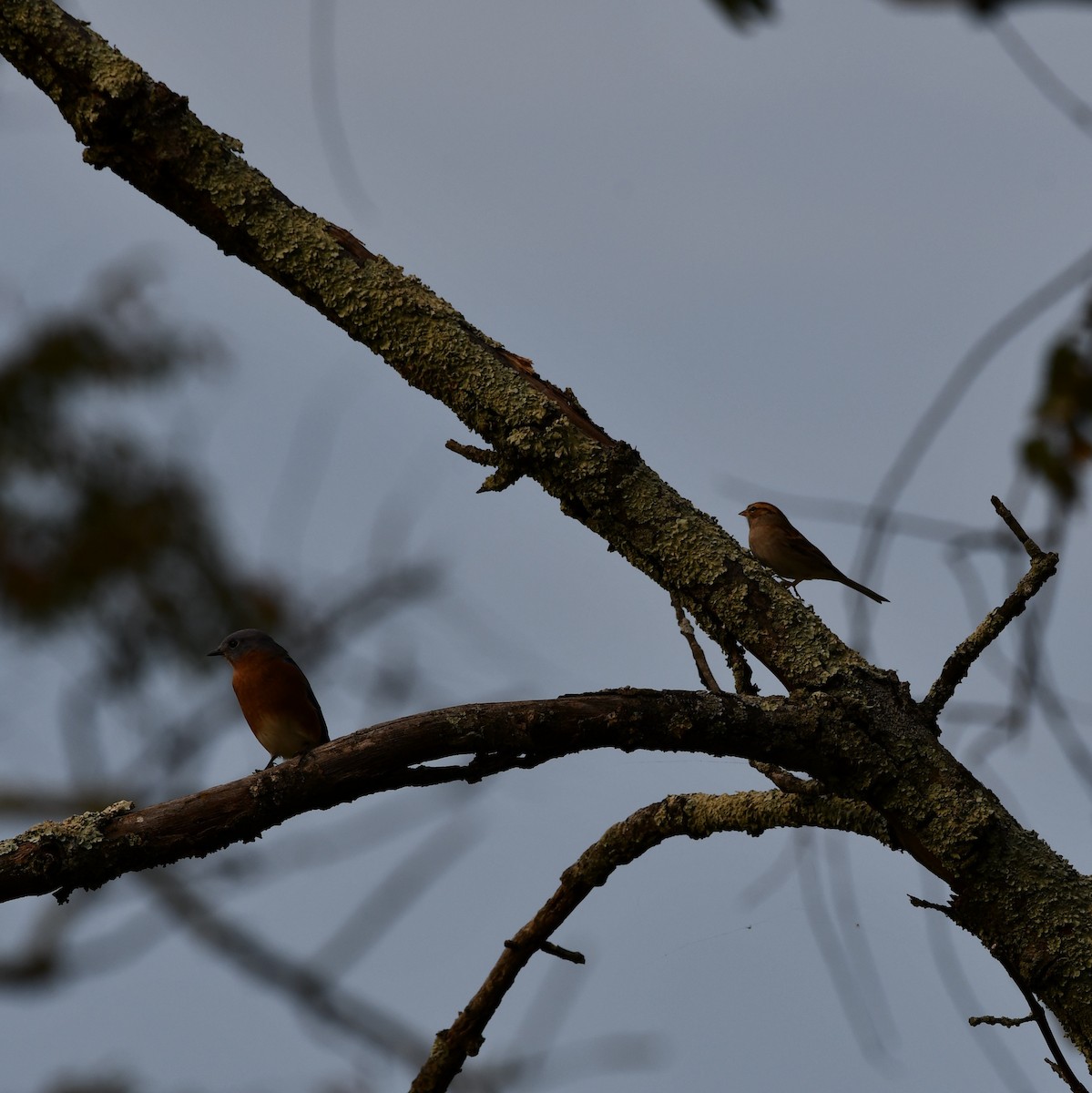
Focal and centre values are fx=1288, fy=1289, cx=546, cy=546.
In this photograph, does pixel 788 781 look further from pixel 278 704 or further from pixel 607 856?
pixel 278 704

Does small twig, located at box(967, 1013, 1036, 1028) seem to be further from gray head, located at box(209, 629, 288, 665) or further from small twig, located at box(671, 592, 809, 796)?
gray head, located at box(209, 629, 288, 665)

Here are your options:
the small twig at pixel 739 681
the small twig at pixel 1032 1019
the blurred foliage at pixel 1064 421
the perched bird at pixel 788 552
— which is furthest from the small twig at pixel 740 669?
the perched bird at pixel 788 552

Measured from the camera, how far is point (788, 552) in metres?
7.21

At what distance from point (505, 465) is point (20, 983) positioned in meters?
4.24

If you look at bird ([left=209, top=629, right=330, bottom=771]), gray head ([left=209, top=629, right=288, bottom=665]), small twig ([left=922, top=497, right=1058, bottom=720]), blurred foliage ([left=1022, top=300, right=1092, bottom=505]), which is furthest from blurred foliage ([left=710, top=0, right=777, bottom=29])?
gray head ([left=209, top=629, right=288, bottom=665])

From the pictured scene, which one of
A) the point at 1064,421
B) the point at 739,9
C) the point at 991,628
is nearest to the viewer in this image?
the point at 739,9

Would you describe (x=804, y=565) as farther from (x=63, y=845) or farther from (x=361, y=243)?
(x=63, y=845)

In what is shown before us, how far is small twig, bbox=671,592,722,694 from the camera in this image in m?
3.33

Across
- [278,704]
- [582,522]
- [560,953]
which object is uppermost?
[278,704]

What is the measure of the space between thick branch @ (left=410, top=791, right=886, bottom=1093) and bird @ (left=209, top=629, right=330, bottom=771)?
6.65 ft

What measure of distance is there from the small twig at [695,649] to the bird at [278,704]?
2251 millimetres

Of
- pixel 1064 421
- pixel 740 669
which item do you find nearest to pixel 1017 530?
pixel 740 669

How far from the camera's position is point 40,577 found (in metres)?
9.44

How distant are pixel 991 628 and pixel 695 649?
0.77m
